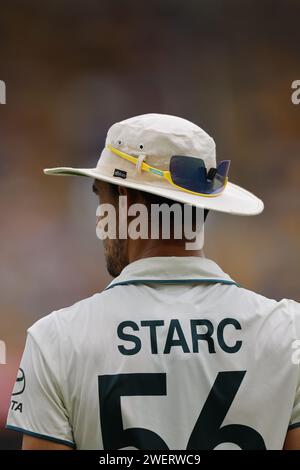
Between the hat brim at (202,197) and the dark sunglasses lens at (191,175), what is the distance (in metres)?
0.01

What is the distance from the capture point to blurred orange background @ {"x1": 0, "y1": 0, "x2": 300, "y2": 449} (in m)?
4.63

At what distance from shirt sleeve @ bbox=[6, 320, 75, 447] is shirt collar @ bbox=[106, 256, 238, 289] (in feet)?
0.44

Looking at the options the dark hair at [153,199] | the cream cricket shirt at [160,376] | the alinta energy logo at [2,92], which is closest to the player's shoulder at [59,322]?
the cream cricket shirt at [160,376]

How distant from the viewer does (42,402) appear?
0.96 metres

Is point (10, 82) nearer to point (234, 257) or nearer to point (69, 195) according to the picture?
point (69, 195)

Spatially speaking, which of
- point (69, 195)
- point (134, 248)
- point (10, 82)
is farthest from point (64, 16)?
point (134, 248)

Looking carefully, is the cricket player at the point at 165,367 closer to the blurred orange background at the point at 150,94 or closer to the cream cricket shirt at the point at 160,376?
the cream cricket shirt at the point at 160,376

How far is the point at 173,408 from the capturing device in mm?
942

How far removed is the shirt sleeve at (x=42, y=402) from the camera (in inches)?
37.4

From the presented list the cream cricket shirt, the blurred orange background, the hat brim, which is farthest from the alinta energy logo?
the cream cricket shirt

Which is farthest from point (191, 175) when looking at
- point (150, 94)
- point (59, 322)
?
point (150, 94)

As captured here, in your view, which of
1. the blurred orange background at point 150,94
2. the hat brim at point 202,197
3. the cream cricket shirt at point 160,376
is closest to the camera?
the cream cricket shirt at point 160,376

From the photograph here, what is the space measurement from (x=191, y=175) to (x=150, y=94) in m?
3.86
